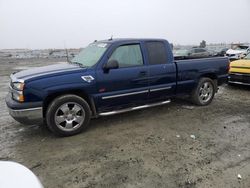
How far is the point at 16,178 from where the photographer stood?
1.72m

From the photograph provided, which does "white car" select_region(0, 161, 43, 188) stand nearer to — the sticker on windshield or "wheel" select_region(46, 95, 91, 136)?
"wheel" select_region(46, 95, 91, 136)

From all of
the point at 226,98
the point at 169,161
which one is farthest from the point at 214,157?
the point at 226,98

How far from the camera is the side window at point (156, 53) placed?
5156mm

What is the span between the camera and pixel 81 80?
169 inches

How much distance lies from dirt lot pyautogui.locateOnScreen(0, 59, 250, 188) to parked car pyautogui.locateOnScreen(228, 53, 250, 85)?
2.93 meters

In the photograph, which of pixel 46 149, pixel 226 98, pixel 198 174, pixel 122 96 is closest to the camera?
pixel 198 174

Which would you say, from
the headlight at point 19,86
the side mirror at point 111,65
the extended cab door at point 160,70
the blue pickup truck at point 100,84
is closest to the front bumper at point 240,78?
the blue pickup truck at point 100,84

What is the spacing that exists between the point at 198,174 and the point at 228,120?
8.85 ft

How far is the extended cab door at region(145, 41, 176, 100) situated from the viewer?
16.8 ft

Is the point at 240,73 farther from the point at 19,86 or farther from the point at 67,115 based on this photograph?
the point at 19,86

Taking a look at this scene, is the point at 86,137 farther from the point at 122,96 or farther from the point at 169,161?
the point at 169,161

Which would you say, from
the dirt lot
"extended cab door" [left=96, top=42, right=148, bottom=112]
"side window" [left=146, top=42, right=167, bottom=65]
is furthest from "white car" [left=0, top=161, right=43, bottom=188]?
"side window" [left=146, top=42, right=167, bottom=65]

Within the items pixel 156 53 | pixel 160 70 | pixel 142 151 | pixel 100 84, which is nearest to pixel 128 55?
pixel 156 53

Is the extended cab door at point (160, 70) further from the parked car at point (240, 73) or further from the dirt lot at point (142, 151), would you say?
the parked car at point (240, 73)
